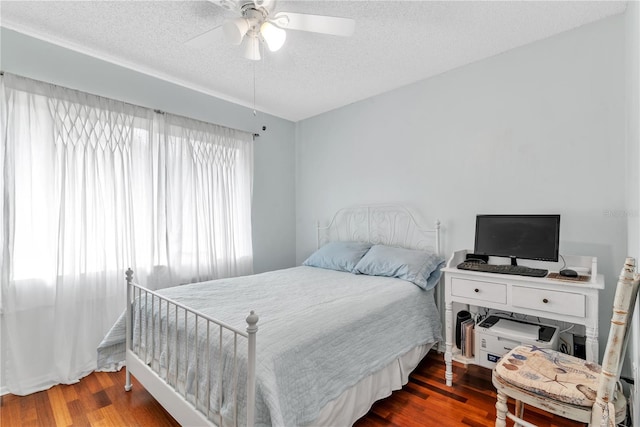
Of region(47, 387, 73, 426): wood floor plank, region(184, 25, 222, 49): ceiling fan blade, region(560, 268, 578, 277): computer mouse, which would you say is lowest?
region(47, 387, 73, 426): wood floor plank

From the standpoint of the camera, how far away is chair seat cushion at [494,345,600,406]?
1.33 meters

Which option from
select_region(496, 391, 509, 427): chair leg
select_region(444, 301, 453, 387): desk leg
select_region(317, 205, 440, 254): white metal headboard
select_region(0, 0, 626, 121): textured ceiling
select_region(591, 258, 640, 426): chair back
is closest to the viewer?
select_region(591, 258, 640, 426): chair back

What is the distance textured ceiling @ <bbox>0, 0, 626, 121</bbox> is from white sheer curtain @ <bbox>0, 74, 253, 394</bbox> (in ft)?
1.43

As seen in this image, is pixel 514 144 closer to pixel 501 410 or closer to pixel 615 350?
pixel 615 350

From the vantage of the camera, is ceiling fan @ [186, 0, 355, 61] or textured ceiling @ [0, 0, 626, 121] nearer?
ceiling fan @ [186, 0, 355, 61]

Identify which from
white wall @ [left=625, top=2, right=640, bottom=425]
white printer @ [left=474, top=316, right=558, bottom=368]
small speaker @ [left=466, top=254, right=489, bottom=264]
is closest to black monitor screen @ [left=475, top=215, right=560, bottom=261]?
small speaker @ [left=466, top=254, right=489, bottom=264]

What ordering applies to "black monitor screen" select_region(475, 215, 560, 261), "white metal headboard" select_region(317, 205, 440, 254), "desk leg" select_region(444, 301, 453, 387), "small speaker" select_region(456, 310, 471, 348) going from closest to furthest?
1. "black monitor screen" select_region(475, 215, 560, 261)
2. "desk leg" select_region(444, 301, 453, 387)
3. "small speaker" select_region(456, 310, 471, 348)
4. "white metal headboard" select_region(317, 205, 440, 254)

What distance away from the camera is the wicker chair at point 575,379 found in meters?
1.20

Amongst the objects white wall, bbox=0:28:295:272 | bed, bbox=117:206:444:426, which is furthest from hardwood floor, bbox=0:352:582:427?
→ white wall, bbox=0:28:295:272

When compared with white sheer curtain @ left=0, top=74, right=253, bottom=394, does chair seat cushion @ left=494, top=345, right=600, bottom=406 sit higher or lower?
lower

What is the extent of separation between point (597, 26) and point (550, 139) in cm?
79

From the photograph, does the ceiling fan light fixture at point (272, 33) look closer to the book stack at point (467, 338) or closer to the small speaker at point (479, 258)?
the small speaker at point (479, 258)

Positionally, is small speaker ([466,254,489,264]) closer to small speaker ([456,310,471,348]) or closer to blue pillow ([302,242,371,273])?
small speaker ([456,310,471,348])

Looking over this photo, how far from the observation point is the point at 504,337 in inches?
83.8
